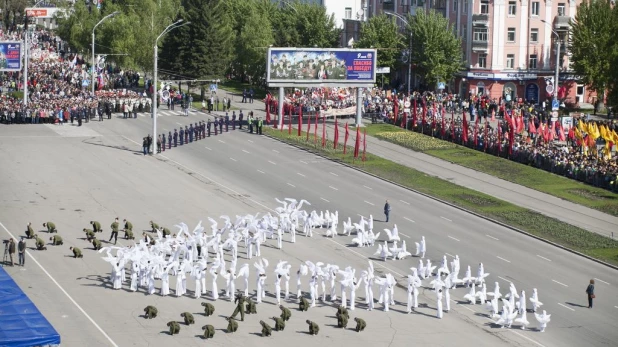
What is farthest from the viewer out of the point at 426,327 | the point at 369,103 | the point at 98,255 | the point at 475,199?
the point at 369,103

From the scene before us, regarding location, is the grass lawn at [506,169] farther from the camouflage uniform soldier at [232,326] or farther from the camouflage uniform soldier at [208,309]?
the camouflage uniform soldier at [232,326]

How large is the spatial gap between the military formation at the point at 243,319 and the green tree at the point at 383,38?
227 feet

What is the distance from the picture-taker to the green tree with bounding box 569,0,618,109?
102250 mm

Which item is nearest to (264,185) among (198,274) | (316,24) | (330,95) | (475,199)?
(475,199)

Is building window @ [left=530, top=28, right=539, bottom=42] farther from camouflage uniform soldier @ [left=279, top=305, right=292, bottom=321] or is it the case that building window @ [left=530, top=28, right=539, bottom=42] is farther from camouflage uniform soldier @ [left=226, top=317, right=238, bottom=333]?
camouflage uniform soldier @ [left=226, top=317, right=238, bottom=333]

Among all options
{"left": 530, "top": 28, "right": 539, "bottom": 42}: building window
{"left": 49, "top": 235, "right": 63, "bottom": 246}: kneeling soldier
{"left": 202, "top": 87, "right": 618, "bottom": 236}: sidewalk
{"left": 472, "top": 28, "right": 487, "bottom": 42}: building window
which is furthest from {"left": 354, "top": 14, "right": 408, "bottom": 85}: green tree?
{"left": 49, "top": 235, "right": 63, "bottom": 246}: kneeling soldier

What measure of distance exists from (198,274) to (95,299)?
4516mm

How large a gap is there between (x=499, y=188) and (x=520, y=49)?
117ft

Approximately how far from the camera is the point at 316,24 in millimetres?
129750

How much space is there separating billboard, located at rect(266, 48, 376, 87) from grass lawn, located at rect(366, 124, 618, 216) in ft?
14.9

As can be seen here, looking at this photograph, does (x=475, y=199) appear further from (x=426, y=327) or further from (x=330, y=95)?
(x=330, y=95)

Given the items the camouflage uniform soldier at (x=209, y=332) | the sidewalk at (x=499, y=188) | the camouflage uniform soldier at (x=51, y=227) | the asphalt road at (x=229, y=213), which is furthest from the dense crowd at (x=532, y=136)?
the camouflage uniform soldier at (x=209, y=332)

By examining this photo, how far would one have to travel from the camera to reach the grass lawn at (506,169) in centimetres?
7612

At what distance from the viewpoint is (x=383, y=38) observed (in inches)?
4715
